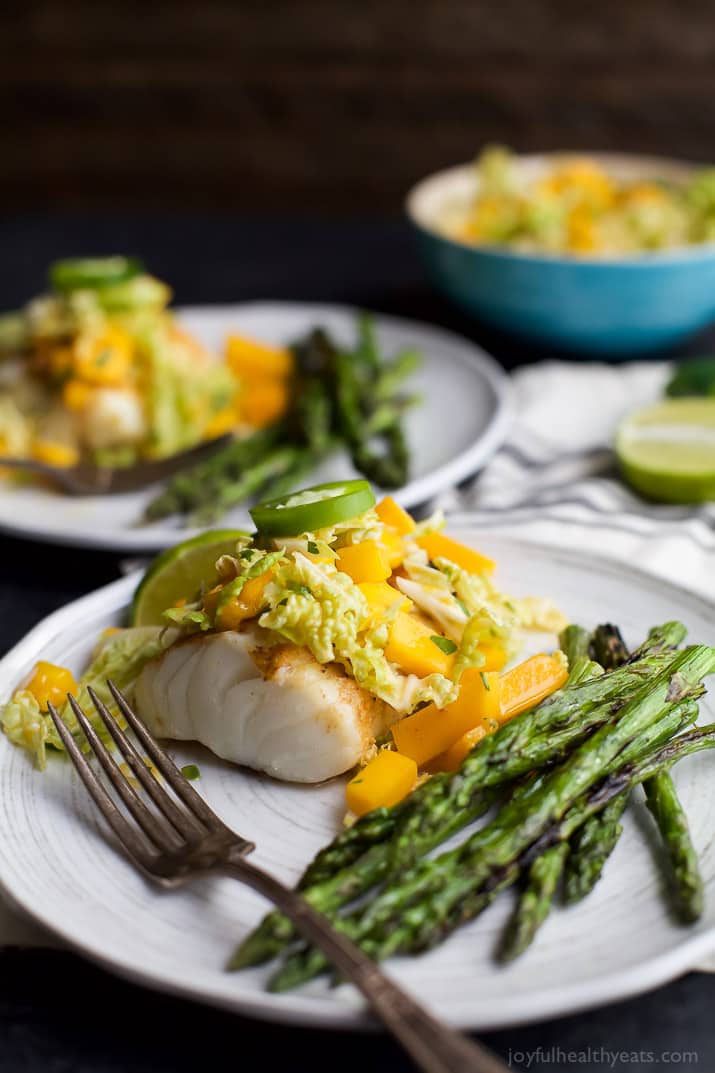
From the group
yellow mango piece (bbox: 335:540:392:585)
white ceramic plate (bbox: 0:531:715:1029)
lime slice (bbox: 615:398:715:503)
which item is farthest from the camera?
lime slice (bbox: 615:398:715:503)

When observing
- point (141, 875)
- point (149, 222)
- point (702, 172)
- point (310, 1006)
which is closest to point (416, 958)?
point (310, 1006)

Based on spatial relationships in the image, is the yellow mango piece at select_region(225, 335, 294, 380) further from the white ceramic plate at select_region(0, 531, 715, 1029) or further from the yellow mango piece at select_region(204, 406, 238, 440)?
the white ceramic plate at select_region(0, 531, 715, 1029)

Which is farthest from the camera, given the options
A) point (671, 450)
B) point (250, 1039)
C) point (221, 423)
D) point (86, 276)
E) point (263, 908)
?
point (221, 423)

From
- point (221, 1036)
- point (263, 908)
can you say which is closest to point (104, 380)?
point (263, 908)

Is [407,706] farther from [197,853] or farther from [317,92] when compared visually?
[317,92]

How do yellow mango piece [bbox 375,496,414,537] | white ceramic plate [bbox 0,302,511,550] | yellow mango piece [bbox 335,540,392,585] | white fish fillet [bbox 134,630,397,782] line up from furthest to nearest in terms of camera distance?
white ceramic plate [bbox 0,302,511,550], yellow mango piece [bbox 375,496,414,537], yellow mango piece [bbox 335,540,392,585], white fish fillet [bbox 134,630,397,782]

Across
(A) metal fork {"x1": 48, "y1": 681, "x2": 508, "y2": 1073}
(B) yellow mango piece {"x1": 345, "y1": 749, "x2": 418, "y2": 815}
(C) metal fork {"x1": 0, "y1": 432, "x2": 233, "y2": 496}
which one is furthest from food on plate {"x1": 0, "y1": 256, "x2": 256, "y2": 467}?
(B) yellow mango piece {"x1": 345, "y1": 749, "x2": 418, "y2": 815}
